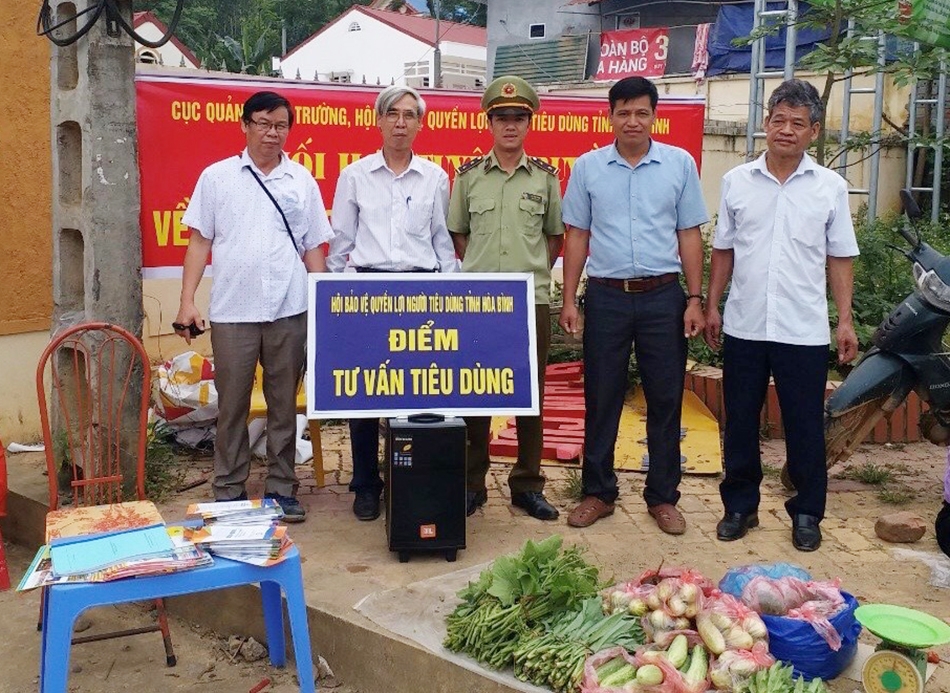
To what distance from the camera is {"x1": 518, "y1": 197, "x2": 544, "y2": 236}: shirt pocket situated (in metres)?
4.88

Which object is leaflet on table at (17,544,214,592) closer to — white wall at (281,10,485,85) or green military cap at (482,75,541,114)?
green military cap at (482,75,541,114)

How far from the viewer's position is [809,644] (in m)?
3.32

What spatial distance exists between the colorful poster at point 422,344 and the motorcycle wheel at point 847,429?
1.60 metres

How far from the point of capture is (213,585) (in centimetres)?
332

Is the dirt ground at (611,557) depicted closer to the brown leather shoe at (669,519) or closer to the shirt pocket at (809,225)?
the brown leather shoe at (669,519)

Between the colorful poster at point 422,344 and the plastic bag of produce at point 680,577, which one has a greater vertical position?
the colorful poster at point 422,344

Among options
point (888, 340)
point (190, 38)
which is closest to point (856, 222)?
point (888, 340)

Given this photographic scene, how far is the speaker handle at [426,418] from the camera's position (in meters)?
4.59

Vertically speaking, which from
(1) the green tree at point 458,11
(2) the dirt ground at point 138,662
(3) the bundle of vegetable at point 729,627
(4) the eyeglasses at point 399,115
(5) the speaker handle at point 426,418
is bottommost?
(2) the dirt ground at point 138,662

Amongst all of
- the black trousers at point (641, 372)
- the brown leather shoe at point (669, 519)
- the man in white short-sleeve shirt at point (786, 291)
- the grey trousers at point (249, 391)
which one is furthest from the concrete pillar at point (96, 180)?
the man in white short-sleeve shirt at point (786, 291)

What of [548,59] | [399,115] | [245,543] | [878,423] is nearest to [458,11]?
[548,59]

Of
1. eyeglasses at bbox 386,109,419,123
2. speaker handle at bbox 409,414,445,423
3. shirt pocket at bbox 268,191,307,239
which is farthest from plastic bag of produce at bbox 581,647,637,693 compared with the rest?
eyeglasses at bbox 386,109,419,123

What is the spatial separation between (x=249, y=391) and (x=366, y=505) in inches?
32.2

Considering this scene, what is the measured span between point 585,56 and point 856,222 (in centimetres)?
1699
